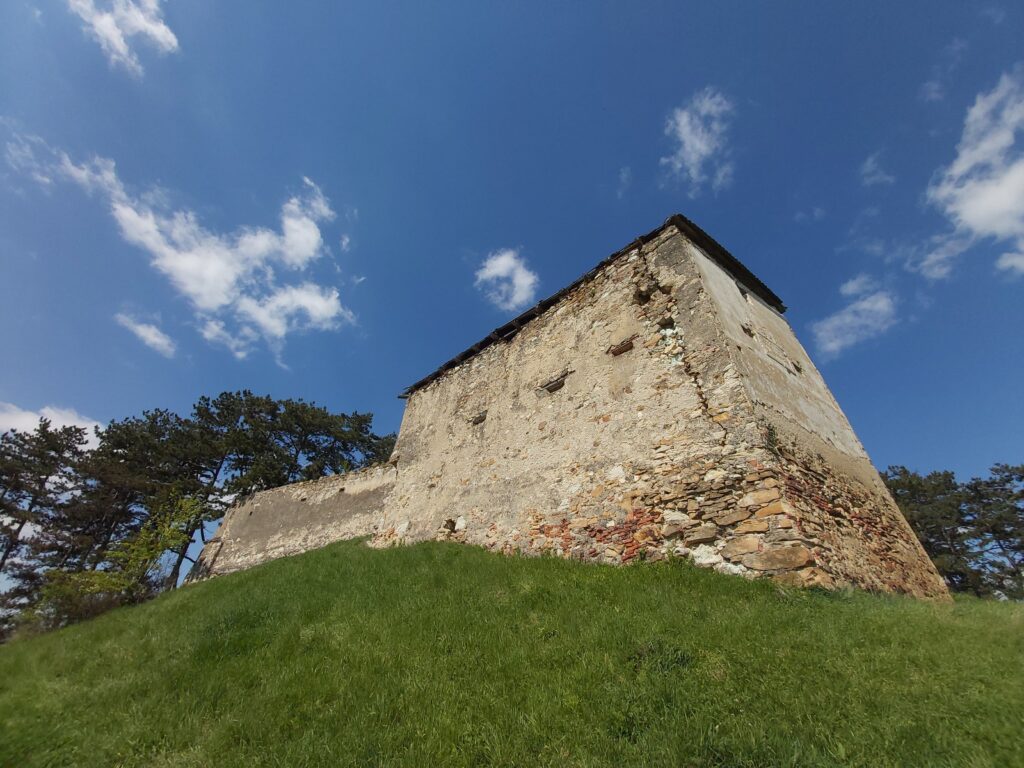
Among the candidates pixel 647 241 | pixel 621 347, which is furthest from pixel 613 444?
pixel 647 241

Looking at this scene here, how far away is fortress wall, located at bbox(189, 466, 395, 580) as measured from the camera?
1596 centimetres

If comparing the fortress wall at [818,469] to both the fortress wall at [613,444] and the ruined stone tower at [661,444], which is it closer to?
the ruined stone tower at [661,444]

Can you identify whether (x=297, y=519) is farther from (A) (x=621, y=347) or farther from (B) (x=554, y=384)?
(A) (x=621, y=347)

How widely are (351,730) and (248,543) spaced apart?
18.8m

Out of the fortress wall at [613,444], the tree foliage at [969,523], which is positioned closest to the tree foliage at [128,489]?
the fortress wall at [613,444]

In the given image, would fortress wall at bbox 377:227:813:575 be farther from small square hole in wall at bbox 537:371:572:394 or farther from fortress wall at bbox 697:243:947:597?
fortress wall at bbox 697:243:947:597

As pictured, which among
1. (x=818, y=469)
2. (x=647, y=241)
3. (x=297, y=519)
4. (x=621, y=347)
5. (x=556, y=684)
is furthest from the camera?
(x=297, y=519)

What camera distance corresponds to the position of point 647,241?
9883 millimetres

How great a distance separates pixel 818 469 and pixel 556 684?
590 cm

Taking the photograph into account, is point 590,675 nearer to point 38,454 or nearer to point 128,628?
point 128,628

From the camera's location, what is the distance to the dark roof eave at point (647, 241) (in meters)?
9.51

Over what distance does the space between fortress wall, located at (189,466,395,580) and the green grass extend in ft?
31.4

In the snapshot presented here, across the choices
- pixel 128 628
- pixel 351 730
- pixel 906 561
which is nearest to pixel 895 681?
pixel 351 730

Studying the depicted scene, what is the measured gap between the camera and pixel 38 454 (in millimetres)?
21812
